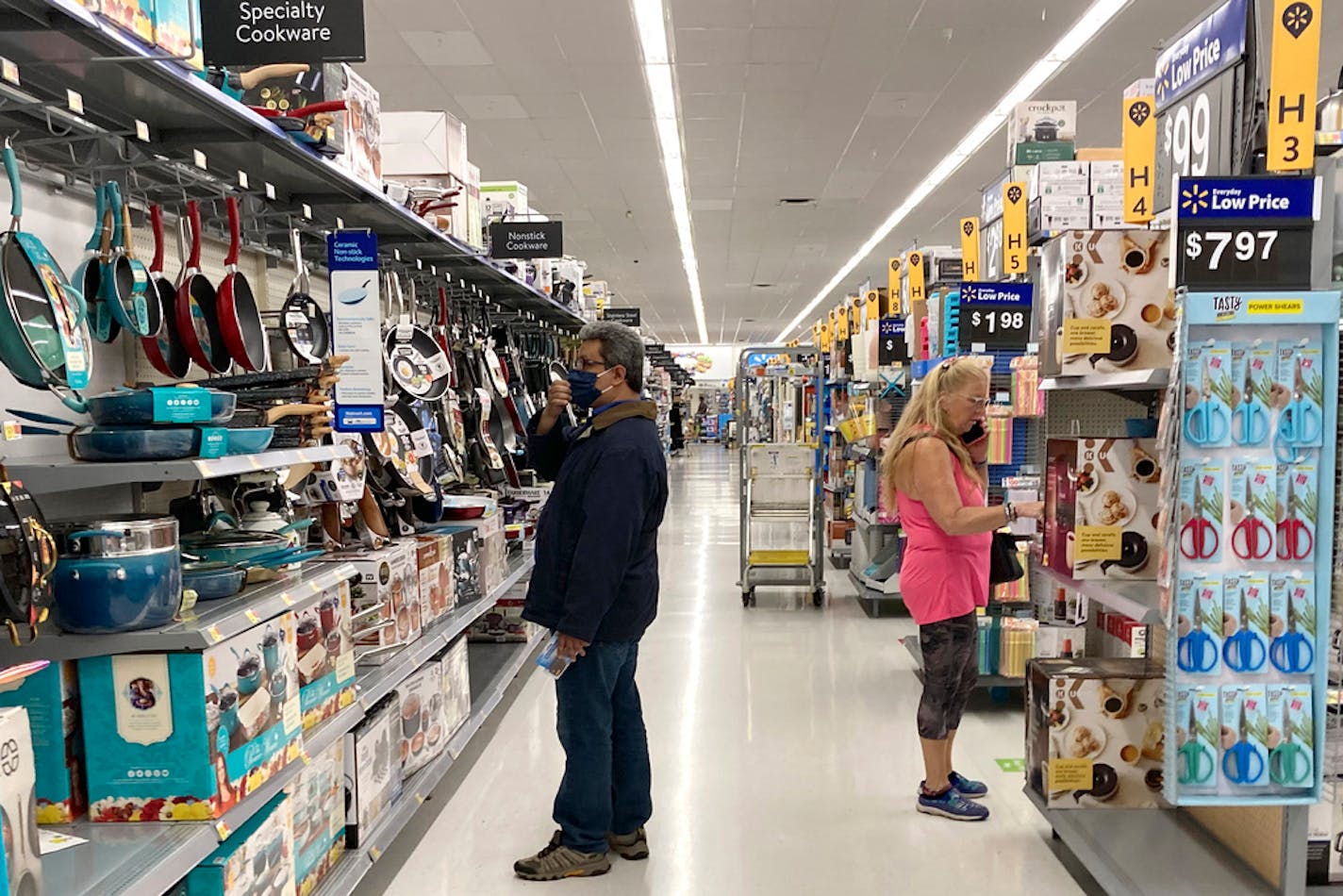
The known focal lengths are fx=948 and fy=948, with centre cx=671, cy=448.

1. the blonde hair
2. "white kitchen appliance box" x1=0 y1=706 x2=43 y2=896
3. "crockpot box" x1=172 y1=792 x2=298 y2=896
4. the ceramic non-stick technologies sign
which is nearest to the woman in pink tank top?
the blonde hair

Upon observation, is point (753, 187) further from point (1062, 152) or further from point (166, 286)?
point (166, 286)

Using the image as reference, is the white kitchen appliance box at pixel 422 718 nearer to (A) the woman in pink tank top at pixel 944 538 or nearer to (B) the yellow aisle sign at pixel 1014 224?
(A) the woman in pink tank top at pixel 944 538

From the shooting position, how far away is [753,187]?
40.3 ft

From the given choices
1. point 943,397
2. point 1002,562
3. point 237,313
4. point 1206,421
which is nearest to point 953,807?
point 1002,562

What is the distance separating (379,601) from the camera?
3.13 metres

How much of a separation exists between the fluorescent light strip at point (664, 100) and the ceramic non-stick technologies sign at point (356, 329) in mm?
4625

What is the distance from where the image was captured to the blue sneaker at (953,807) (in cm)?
354

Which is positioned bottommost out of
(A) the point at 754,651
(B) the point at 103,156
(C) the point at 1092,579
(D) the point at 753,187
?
(A) the point at 754,651

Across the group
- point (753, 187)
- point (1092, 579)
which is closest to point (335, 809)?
point (1092, 579)

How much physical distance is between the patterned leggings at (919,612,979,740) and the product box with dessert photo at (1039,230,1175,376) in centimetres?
112

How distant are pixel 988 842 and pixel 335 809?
7.35 ft

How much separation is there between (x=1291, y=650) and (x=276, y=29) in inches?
115

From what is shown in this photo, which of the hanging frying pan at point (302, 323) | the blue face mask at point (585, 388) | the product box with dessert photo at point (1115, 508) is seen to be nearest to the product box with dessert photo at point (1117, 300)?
the product box with dessert photo at point (1115, 508)

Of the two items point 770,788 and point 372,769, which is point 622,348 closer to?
point 372,769
